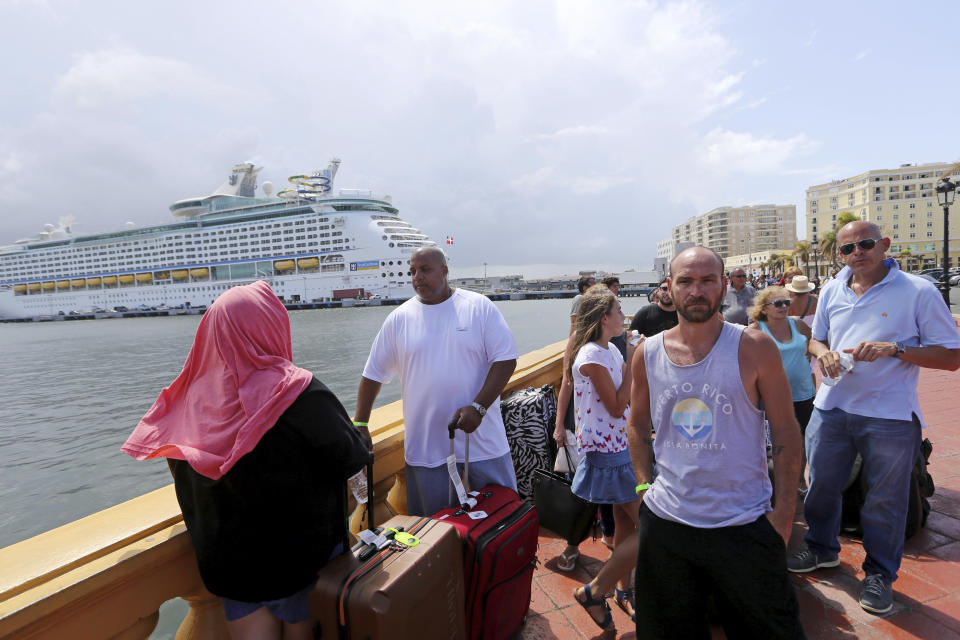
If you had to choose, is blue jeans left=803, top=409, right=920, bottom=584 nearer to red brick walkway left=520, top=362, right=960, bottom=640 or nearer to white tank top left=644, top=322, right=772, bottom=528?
red brick walkway left=520, top=362, right=960, bottom=640

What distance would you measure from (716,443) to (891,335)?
4.11ft

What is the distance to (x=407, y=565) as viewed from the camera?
52.7 inches

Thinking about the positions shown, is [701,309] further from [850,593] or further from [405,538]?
[850,593]

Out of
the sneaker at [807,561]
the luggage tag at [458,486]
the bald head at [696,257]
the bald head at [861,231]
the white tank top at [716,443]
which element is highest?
the bald head at [861,231]

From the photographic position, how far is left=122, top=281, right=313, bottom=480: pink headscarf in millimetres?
1234

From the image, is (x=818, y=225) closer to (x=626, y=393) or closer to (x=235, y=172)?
(x=235, y=172)

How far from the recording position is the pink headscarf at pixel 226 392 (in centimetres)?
123

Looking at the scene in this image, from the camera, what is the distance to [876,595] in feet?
6.41

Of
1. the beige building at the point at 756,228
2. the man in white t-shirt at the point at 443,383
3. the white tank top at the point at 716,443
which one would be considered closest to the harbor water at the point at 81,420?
the man in white t-shirt at the point at 443,383

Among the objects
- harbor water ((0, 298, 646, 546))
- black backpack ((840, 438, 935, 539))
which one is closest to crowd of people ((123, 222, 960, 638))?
black backpack ((840, 438, 935, 539))

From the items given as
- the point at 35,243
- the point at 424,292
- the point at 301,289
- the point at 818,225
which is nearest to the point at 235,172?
the point at 301,289

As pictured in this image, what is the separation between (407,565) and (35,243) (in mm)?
94491

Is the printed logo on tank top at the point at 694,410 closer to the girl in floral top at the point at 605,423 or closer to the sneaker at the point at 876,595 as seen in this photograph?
the girl in floral top at the point at 605,423

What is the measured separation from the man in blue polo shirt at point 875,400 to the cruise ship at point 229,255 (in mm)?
55016
